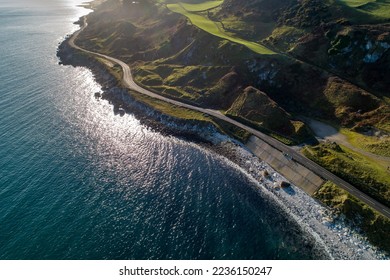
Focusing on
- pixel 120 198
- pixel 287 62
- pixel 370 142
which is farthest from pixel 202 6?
pixel 120 198

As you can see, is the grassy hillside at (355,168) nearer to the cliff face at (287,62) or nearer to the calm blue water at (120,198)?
the cliff face at (287,62)

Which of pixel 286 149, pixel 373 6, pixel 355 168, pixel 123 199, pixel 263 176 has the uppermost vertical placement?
pixel 373 6

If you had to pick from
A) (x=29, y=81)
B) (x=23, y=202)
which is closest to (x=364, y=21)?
(x=23, y=202)

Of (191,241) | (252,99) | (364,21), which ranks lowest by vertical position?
(191,241)

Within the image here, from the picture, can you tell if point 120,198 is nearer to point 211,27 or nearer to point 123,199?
point 123,199

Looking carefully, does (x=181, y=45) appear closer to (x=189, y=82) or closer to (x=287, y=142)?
(x=189, y=82)
